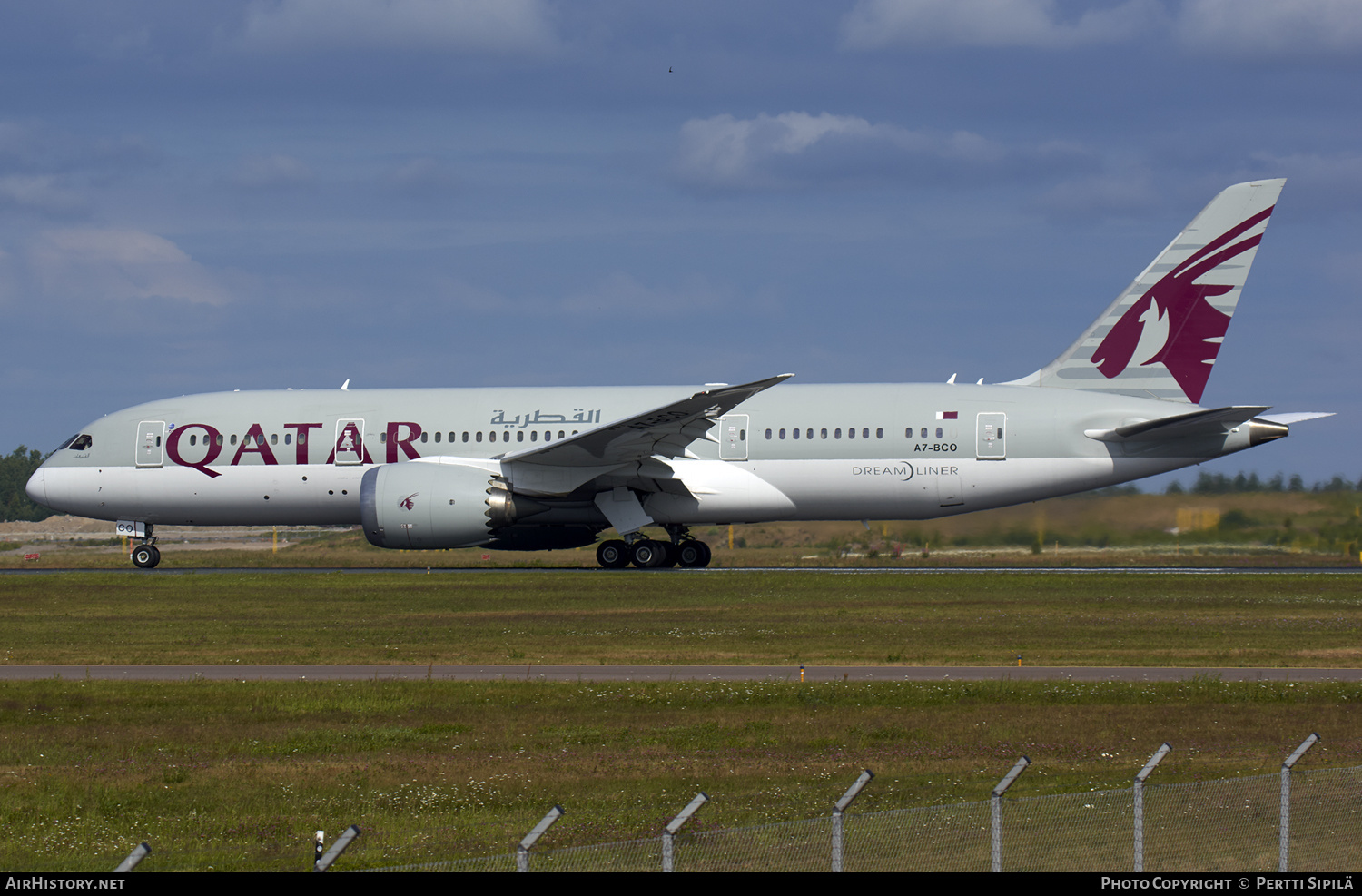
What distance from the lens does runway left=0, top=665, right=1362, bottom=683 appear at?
17672 millimetres

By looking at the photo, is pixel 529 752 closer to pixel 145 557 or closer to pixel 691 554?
pixel 691 554

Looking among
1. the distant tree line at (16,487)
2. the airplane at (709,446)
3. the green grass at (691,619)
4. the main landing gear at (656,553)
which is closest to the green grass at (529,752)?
the green grass at (691,619)

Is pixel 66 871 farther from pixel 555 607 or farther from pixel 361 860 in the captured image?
pixel 555 607

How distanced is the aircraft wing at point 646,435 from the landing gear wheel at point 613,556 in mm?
3163

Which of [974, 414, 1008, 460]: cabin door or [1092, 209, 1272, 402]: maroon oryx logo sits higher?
[1092, 209, 1272, 402]: maroon oryx logo

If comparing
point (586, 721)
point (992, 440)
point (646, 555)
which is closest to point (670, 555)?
point (646, 555)

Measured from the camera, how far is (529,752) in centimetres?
1355

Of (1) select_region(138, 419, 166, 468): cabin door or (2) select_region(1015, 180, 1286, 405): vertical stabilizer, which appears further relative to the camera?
(1) select_region(138, 419, 166, 468): cabin door

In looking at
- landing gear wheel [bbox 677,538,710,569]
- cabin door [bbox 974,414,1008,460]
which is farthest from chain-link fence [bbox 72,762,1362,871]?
landing gear wheel [bbox 677,538,710,569]

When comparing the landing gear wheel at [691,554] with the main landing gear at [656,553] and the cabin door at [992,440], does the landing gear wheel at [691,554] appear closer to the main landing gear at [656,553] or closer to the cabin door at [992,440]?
the main landing gear at [656,553]

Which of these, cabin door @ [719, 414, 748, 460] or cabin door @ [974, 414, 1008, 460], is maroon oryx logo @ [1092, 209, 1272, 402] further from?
cabin door @ [719, 414, 748, 460]

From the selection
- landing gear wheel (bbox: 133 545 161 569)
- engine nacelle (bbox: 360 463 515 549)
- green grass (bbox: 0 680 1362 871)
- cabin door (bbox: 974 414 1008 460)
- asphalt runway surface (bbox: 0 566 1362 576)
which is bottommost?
green grass (bbox: 0 680 1362 871)

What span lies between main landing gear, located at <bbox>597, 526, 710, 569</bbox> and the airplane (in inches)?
2.1

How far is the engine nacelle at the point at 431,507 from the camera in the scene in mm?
33156
